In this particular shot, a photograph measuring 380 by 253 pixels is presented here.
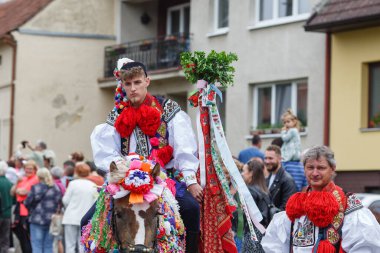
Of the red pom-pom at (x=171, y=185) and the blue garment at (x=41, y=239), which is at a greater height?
the red pom-pom at (x=171, y=185)

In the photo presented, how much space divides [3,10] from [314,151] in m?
31.1

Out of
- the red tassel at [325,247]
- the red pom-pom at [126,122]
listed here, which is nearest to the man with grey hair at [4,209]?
the red pom-pom at [126,122]

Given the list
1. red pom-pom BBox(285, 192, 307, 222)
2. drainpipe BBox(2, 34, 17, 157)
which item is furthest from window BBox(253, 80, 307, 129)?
red pom-pom BBox(285, 192, 307, 222)

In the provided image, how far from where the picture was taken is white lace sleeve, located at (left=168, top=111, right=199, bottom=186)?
401 inches

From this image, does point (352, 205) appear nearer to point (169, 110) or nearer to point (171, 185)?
point (171, 185)

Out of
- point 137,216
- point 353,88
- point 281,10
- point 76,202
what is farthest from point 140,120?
point 281,10

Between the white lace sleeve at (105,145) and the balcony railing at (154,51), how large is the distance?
2112 cm

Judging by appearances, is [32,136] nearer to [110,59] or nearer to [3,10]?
[110,59]

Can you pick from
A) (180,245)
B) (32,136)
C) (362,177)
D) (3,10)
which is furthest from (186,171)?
(3,10)

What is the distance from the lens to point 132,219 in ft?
30.4

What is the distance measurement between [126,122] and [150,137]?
0.30 meters

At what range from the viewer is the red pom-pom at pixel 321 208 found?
9.30 m

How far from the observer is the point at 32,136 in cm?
3481

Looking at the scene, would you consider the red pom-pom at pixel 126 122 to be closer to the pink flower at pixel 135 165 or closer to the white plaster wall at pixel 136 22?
the pink flower at pixel 135 165
